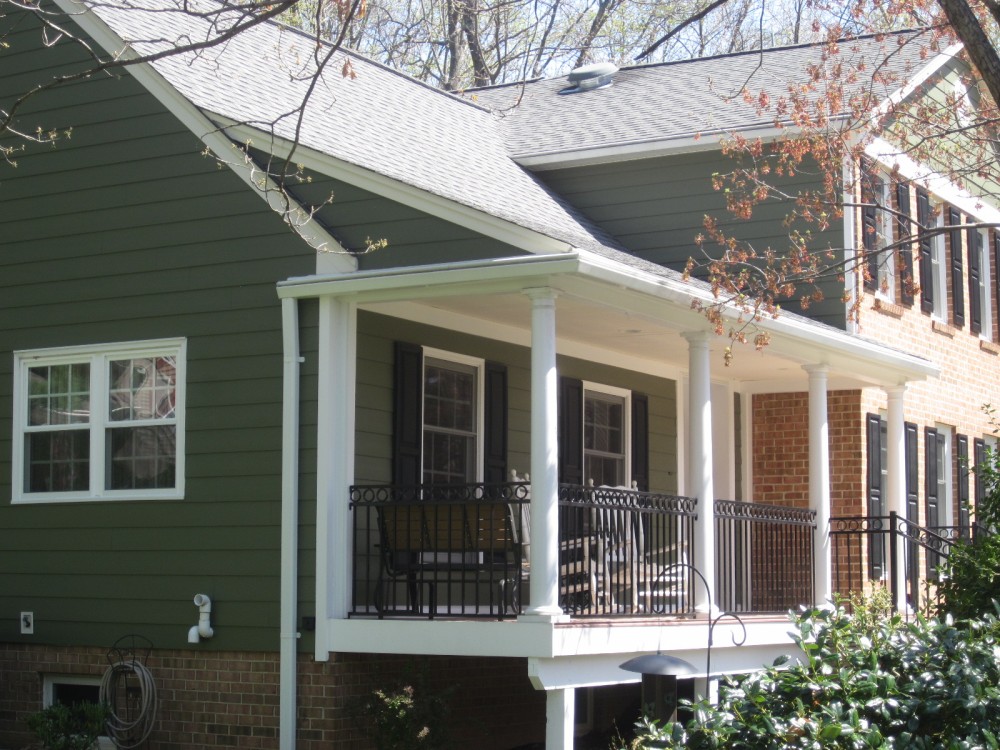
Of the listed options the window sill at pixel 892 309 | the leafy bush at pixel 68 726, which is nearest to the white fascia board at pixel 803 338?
the window sill at pixel 892 309

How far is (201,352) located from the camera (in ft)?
38.0

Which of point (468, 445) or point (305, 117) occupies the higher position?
point (305, 117)

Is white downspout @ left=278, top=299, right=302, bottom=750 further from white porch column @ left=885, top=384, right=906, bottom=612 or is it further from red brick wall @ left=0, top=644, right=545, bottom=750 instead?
white porch column @ left=885, top=384, right=906, bottom=612

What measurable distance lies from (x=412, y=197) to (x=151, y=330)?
2.50 meters

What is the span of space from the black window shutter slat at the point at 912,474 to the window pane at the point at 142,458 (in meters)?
8.51

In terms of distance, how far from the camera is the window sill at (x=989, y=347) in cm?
1874

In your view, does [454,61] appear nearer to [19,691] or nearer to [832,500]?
[832,500]

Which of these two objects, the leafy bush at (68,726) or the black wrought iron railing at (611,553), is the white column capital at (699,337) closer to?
the black wrought iron railing at (611,553)

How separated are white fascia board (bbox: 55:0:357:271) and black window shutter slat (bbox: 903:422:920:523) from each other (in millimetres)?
7927

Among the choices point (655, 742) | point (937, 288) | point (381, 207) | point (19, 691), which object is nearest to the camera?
point (655, 742)

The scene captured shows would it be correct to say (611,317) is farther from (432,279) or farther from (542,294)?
(432,279)

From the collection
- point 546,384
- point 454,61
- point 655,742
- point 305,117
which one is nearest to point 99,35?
point 305,117

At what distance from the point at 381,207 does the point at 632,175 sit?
208 inches

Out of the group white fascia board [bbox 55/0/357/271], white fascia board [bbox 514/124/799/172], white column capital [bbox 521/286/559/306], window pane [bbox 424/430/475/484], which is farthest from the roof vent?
white column capital [bbox 521/286/559/306]
